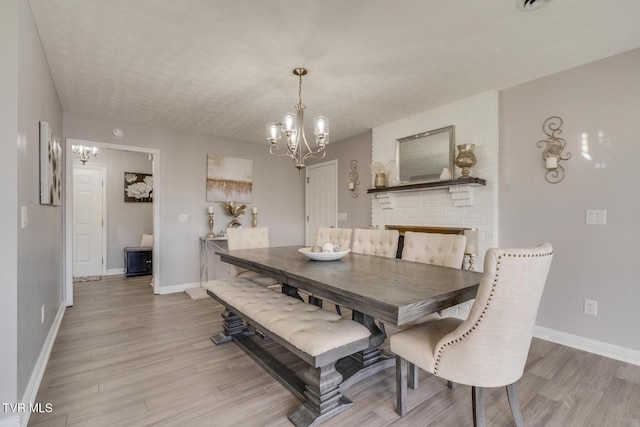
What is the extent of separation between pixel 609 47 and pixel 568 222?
139 centimetres

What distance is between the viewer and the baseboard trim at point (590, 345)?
2.30 meters

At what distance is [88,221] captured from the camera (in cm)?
541

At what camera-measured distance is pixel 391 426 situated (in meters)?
1.58

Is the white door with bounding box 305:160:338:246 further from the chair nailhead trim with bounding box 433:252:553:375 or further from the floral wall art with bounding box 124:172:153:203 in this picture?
the chair nailhead trim with bounding box 433:252:553:375

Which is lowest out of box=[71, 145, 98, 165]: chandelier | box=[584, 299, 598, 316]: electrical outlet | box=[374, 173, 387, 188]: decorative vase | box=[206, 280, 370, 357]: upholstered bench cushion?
box=[584, 299, 598, 316]: electrical outlet

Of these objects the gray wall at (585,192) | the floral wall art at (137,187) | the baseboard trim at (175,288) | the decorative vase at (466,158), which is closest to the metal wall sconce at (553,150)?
the gray wall at (585,192)

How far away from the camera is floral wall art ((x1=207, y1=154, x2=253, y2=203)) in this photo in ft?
15.6

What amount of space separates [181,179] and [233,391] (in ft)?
11.3

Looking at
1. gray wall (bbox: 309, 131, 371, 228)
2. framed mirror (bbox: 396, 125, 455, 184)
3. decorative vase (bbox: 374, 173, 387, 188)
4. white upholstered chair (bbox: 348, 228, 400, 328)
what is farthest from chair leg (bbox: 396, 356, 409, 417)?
gray wall (bbox: 309, 131, 371, 228)

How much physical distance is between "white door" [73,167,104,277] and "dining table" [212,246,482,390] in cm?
430

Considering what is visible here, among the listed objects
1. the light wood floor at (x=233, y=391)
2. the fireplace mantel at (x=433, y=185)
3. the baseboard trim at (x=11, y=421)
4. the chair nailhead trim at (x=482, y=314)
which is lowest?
the light wood floor at (x=233, y=391)

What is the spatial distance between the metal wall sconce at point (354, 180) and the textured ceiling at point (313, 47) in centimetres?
143

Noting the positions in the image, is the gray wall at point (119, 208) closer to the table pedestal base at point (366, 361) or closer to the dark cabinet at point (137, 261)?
the dark cabinet at point (137, 261)

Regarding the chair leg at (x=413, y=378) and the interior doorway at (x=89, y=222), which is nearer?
the chair leg at (x=413, y=378)
